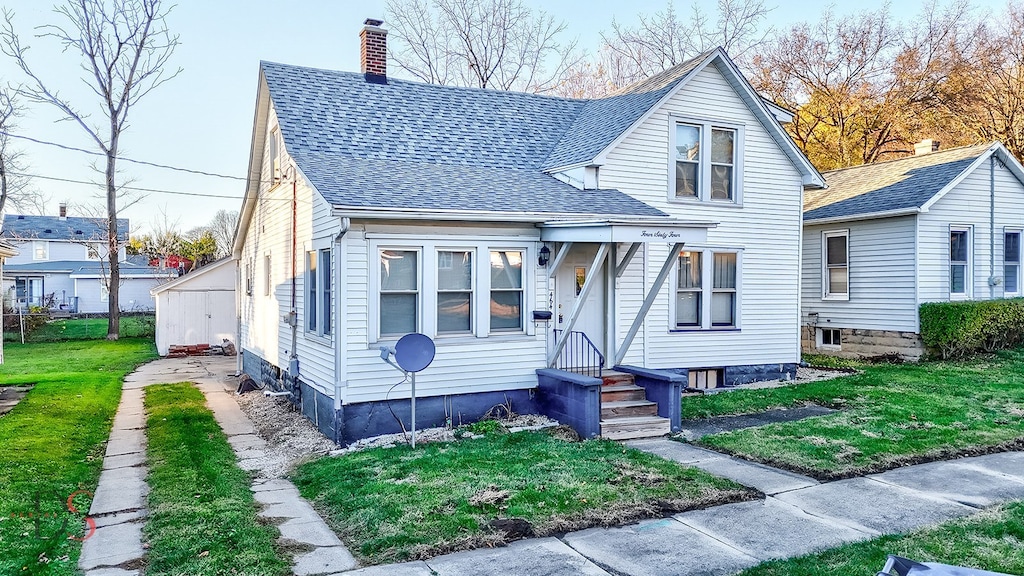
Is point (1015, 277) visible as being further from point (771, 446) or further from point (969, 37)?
point (969, 37)

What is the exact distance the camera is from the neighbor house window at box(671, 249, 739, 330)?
506 inches

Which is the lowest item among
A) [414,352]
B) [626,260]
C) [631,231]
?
[414,352]

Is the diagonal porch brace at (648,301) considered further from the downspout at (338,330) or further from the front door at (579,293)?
the downspout at (338,330)

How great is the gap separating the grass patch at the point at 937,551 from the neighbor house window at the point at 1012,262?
44.9ft

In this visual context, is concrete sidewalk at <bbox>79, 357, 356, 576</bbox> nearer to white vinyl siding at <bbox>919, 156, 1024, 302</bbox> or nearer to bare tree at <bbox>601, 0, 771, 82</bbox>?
white vinyl siding at <bbox>919, 156, 1024, 302</bbox>

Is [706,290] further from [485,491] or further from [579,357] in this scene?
[485,491]

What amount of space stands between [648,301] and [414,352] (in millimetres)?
3615

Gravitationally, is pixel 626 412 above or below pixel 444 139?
below

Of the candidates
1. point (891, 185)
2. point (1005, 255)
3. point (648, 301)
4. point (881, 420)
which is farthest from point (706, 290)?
point (1005, 255)

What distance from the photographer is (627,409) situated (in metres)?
10.1

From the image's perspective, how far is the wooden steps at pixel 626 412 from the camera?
31.7 feet

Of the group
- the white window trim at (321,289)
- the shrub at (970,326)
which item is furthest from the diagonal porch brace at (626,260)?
the shrub at (970,326)

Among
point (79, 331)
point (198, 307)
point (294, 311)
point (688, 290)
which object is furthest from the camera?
point (79, 331)

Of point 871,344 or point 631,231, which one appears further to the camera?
point 871,344
